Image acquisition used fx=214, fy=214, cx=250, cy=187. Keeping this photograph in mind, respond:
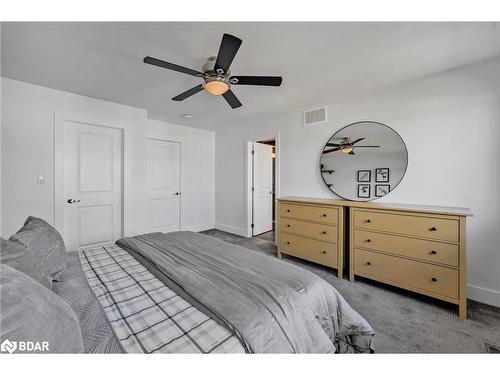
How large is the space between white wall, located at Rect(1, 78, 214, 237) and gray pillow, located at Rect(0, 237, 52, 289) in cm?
212

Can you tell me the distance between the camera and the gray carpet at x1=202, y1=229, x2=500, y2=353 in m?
1.50

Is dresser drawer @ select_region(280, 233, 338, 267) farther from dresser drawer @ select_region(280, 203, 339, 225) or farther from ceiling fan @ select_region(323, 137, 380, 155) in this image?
ceiling fan @ select_region(323, 137, 380, 155)

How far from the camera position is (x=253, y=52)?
1883 millimetres

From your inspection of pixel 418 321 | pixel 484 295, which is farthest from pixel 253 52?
pixel 484 295

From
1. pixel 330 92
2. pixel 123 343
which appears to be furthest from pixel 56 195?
pixel 330 92

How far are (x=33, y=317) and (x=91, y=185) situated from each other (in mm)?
2940

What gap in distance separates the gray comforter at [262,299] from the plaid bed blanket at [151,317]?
0.19 ft

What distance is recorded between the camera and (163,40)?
5.69 ft

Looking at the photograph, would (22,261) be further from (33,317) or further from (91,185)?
(91,185)

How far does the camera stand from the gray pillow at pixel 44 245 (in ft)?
4.01

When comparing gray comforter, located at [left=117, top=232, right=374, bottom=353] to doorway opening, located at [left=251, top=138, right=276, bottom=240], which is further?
doorway opening, located at [left=251, top=138, right=276, bottom=240]

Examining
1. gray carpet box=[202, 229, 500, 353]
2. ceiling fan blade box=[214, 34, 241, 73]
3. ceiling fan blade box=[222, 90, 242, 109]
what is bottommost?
gray carpet box=[202, 229, 500, 353]

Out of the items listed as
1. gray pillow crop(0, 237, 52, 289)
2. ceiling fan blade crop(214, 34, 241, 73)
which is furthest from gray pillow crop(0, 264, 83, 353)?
ceiling fan blade crop(214, 34, 241, 73)
